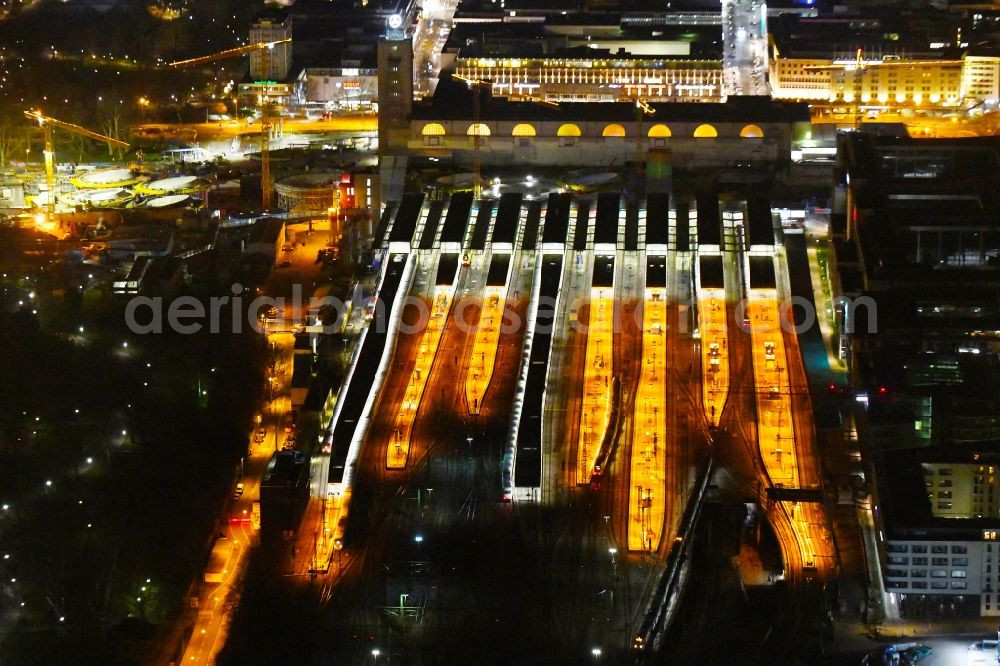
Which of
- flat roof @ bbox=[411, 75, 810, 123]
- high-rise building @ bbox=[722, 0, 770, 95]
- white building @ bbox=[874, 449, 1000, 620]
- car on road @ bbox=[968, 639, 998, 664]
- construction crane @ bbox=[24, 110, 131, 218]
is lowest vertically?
car on road @ bbox=[968, 639, 998, 664]

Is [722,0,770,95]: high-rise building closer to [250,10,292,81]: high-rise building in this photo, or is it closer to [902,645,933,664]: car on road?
[250,10,292,81]: high-rise building

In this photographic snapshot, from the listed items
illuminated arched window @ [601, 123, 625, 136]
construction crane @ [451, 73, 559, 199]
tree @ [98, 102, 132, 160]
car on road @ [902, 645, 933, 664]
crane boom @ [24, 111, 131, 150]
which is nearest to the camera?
car on road @ [902, 645, 933, 664]

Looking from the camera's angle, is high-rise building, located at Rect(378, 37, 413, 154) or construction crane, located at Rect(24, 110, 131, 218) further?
construction crane, located at Rect(24, 110, 131, 218)

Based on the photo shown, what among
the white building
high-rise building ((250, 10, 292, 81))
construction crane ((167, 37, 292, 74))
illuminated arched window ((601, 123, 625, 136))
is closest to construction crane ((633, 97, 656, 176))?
illuminated arched window ((601, 123, 625, 136))

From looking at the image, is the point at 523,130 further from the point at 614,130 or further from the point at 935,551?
the point at 935,551

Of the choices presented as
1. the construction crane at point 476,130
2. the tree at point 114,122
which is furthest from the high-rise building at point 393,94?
the tree at point 114,122

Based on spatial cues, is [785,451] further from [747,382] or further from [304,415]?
[304,415]

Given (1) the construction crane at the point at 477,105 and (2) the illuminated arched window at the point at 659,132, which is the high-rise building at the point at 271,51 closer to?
(1) the construction crane at the point at 477,105
